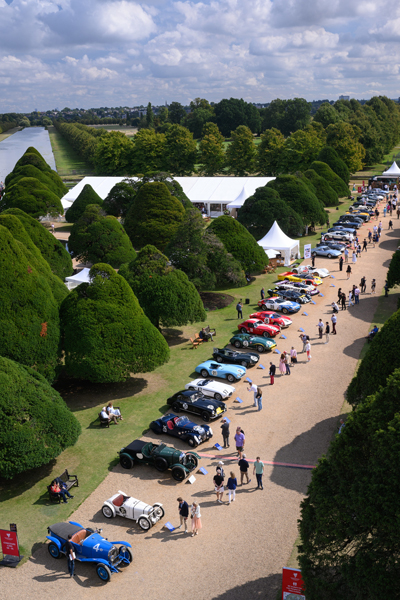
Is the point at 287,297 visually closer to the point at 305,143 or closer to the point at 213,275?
the point at 213,275

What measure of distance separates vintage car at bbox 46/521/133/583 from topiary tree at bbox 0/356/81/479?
301cm

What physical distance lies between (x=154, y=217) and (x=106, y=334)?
2362cm

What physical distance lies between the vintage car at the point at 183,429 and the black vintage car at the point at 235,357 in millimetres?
6658

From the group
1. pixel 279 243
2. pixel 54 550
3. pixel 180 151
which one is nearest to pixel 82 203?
pixel 279 243

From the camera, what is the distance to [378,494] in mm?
10000

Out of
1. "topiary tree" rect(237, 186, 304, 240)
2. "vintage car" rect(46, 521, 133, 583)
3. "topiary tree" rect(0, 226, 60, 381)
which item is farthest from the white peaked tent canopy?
"vintage car" rect(46, 521, 133, 583)

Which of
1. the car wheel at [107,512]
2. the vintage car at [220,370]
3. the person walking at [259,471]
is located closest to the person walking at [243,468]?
the person walking at [259,471]

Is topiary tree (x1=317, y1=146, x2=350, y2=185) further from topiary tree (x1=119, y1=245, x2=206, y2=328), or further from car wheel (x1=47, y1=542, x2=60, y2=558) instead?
car wheel (x1=47, y1=542, x2=60, y2=558)

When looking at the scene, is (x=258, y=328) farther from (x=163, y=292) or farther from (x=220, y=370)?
(x=163, y=292)

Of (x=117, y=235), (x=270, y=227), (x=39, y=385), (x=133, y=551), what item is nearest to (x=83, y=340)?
(x=39, y=385)

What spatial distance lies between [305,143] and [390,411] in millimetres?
82681

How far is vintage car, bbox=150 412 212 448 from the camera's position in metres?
21.0

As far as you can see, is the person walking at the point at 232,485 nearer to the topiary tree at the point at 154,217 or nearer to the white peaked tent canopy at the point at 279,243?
the topiary tree at the point at 154,217

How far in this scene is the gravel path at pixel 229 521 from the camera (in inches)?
559
